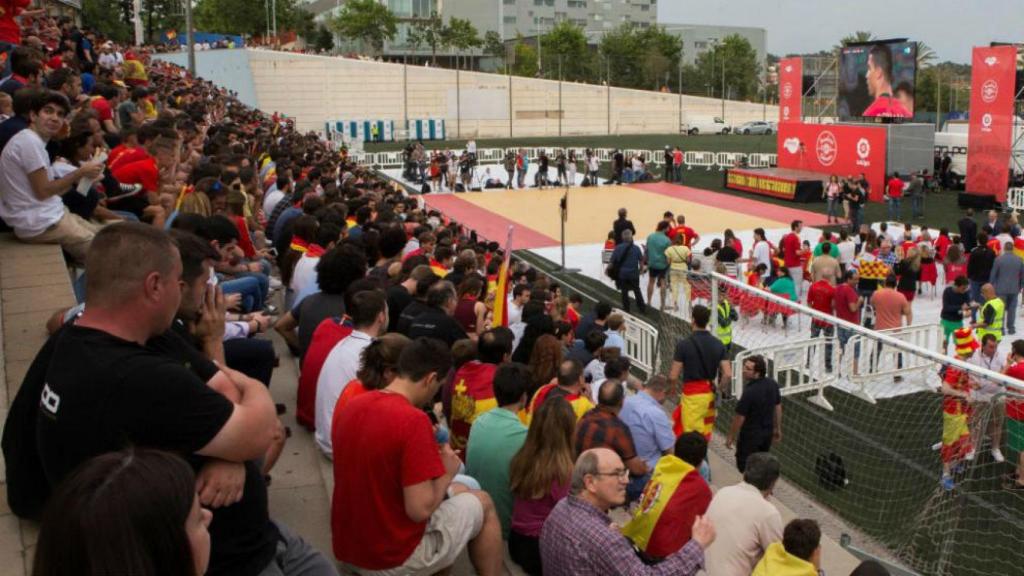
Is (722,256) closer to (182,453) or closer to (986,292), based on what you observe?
(986,292)

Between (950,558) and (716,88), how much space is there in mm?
96046

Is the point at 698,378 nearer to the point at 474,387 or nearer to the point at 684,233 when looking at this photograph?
the point at 474,387

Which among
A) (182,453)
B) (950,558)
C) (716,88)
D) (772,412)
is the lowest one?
(950,558)

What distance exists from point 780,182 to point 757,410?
1065 inches

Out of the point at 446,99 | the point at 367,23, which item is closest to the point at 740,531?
the point at 446,99

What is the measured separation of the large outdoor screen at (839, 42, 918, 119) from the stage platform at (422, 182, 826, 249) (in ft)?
17.8

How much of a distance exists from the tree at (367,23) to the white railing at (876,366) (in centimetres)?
9283

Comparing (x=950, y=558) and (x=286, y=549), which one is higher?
(x=286, y=549)

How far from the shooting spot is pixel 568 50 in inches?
3880

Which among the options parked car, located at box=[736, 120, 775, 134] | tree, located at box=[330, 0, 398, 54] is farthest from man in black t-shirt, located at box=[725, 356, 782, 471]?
tree, located at box=[330, 0, 398, 54]

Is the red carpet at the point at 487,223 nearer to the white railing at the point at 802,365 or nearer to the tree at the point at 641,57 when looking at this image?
the white railing at the point at 802,365

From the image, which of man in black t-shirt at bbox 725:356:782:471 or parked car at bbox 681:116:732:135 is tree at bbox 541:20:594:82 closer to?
parked car at bbox 681:116:732:135

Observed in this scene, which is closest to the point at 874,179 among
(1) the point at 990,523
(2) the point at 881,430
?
(2) the point at 881,430

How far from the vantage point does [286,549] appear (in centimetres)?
354
